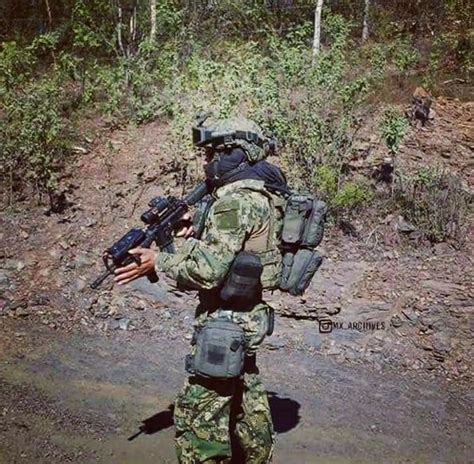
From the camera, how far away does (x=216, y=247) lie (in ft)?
10.5

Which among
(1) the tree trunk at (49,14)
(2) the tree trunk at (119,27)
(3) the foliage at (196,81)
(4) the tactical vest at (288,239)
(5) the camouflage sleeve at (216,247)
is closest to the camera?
(5) the camouflage sleeve at (216,247)

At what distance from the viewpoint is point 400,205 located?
7.47 meters

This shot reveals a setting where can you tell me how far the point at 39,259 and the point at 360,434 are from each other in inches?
158

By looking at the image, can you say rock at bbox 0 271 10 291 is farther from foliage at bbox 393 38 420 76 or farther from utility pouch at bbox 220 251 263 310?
foliage at bbox 393 38 420 76

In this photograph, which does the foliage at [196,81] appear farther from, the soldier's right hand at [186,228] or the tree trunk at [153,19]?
the soldier's right hand at [186,228]

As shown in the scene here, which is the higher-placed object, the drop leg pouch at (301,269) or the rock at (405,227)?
the drop leg pouch at (301,269)

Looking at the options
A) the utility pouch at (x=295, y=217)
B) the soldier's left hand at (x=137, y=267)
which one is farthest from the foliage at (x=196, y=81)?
the soldier's left hand at (x=137, y=267)

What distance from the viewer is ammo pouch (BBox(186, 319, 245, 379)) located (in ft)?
10.9

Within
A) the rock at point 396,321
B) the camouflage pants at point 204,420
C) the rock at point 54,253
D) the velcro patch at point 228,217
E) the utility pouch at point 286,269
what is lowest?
the rock at point 396,321

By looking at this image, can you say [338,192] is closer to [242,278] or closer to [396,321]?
[396,321]

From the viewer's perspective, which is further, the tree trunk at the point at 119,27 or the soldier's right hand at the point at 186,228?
the tree trunk at the point at 119,27

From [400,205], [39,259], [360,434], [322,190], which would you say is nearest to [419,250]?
[400,205]

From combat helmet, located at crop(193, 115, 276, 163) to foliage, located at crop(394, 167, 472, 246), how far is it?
A: 13.5 feet

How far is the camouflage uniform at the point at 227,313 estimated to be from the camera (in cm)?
323
